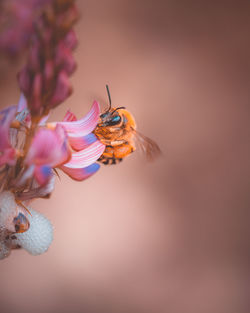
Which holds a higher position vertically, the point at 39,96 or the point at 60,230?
the point at 39,96

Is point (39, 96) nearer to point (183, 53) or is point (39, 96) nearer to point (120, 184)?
point (120, 184)

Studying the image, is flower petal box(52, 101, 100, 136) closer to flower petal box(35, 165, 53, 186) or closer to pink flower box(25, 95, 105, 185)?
pink flower box(25, 95, 105, 185)

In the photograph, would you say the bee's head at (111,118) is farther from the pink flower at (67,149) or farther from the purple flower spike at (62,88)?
the purple flower spike at (62,88)

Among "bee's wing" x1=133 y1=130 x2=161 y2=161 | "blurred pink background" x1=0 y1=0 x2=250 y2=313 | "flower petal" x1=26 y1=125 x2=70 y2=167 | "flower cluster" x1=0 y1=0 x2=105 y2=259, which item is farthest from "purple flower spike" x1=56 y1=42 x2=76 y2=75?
"blurred pink background" x1=0 y1=0 x2=250 y2=313

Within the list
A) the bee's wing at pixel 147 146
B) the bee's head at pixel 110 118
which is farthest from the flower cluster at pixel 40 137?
the bee's wing at pixel 147 146

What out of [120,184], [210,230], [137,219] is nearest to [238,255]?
[210,230]

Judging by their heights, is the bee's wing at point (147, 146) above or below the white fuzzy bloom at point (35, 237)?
above
